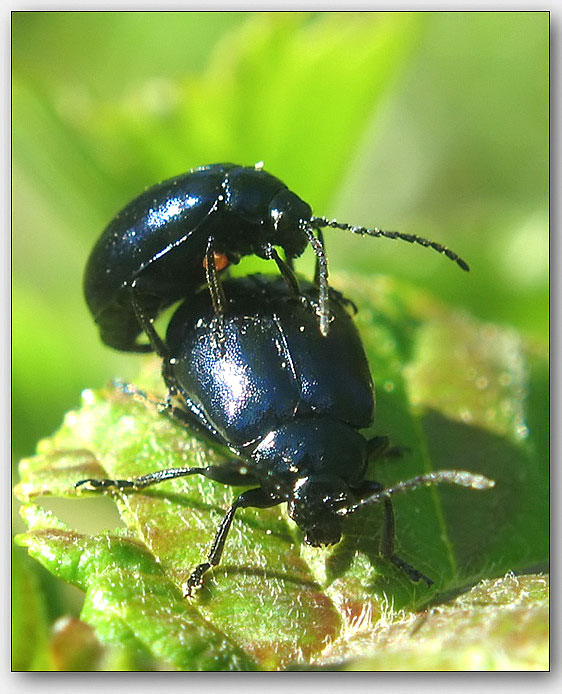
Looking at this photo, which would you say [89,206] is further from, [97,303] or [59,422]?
[97,303]

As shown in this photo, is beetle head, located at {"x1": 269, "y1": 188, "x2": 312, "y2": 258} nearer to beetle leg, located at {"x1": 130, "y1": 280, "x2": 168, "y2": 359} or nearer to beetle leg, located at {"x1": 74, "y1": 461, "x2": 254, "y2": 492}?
beetle leg, located at {"x1": 130, "y1": 280, "x2": 168, "y2": 359}

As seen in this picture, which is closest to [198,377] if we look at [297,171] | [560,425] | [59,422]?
[560,425]

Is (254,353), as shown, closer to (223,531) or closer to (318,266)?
(318,266)

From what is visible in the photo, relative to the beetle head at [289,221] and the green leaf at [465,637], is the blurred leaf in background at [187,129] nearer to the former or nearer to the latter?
the beetle head at [289,221]

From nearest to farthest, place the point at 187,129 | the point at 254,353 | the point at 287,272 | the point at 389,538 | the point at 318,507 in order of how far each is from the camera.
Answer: the point at 318,507 → the point at 389,538 → the point at 254,353 → the point at 287,272 → the point at 187,129

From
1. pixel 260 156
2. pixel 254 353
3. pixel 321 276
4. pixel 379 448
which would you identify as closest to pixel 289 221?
pixel 321 276

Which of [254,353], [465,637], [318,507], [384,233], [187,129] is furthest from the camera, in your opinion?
[187,129]
